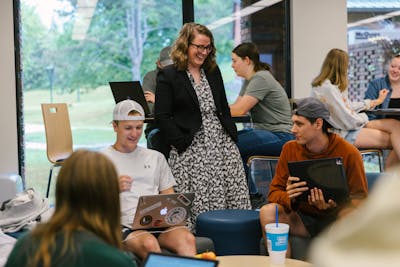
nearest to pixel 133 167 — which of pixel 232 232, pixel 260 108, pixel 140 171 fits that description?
pixel 140 171

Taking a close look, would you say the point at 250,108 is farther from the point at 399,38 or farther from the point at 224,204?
the point at 399,38

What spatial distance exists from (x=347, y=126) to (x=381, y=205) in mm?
4881

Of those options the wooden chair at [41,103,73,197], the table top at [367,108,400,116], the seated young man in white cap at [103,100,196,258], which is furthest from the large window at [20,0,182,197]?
the seated young man in white cap at [103,100,196,258]

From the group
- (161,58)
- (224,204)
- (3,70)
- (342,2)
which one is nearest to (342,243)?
(224,204)

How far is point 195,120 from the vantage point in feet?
14.2

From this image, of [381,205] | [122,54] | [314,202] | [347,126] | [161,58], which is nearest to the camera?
[381,205]

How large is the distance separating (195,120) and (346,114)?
1.42 m

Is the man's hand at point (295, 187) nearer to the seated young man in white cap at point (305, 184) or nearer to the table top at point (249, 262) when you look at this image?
the seated young man in white cap at point (305, 184)

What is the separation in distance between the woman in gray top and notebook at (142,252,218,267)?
10.1ft

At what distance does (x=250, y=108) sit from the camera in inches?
202

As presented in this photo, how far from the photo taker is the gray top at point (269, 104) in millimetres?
5121

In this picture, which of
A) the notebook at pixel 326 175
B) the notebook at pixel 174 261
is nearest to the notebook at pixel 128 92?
the notebook at pixel 326 175

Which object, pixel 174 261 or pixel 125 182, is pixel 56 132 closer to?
pixel 125 182

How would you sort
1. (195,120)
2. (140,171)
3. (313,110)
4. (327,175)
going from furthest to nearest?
1. (195,120)
2. (140,171)
3. (313,110)
4. (327,175)
